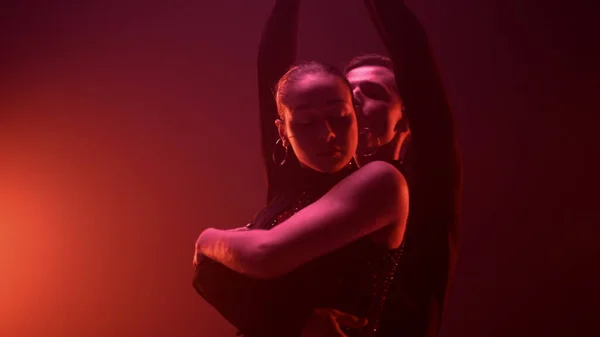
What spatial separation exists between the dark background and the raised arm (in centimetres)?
17

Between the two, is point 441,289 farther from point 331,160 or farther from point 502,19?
point 502,19

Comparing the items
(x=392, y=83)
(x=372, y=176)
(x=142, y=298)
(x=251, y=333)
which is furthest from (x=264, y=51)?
(x=142, y=298)

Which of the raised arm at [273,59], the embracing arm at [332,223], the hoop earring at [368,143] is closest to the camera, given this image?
the embracing arm at [332,223]

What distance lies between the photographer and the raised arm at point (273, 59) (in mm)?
1034

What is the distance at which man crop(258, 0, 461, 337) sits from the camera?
854 mm

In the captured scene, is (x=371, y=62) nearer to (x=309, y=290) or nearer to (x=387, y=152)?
(x=387, y=152)

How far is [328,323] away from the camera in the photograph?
0.83 m

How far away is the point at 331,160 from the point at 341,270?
0.16 meters

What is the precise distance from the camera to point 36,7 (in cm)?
147

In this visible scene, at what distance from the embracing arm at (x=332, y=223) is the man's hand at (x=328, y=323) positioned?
85mm

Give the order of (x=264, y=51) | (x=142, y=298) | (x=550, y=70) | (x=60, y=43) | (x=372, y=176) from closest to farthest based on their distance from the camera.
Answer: (x=372, y=176) < (x=264, y=51) < (x=550, y=70) < (x=142, y=298) < (x=60, y=43)

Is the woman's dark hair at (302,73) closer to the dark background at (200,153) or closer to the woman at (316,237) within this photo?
the woman at (316,237)

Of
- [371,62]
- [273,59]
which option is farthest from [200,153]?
[371,62]

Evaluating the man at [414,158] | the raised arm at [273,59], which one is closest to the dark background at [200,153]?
the raised arm at [273,59]
